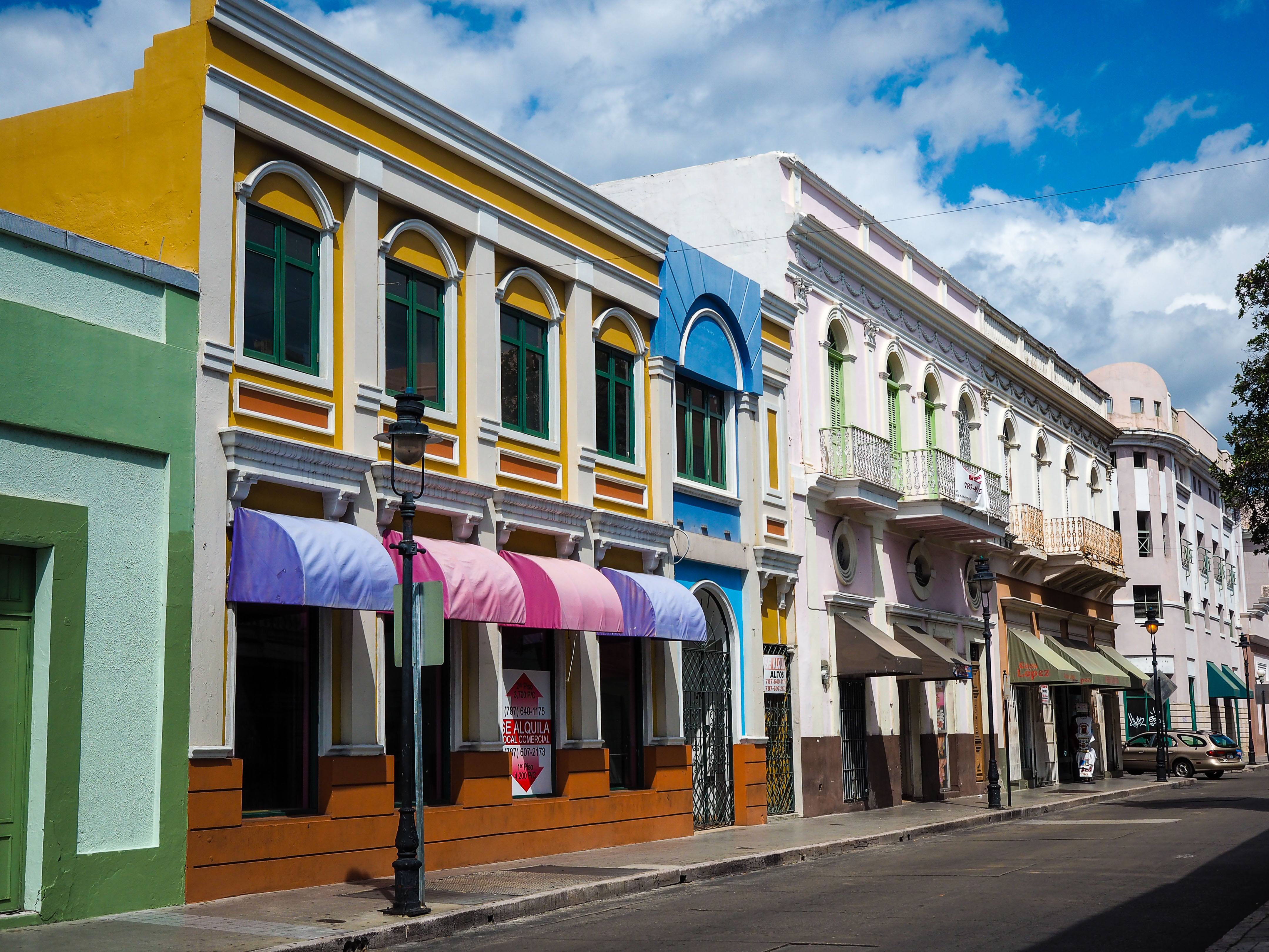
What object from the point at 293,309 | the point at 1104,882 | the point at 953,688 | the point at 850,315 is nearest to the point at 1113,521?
the point at 953,688

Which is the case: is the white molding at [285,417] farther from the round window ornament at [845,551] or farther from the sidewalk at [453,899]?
the round window ornament at [845,551]

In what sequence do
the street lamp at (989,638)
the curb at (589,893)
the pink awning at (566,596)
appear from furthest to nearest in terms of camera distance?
1. the street lamp at (989,638)
2. the pink awning at (566,596)
3. the curb at (589,893)

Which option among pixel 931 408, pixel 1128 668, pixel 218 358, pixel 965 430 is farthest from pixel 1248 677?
pixel 218 358

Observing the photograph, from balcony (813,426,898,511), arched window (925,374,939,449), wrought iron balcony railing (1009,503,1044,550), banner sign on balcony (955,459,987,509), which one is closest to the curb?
balcony (813,426,898,511)

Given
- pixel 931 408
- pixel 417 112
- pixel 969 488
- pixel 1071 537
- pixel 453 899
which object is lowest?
pixel 453 899

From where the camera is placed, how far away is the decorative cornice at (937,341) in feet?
88.9

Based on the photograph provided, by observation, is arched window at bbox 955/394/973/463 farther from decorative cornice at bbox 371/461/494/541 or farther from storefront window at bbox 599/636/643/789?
decorative cornice at bbox 371/461/494/541

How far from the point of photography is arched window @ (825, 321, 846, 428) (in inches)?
1078

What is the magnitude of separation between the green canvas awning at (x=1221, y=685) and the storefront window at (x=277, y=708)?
49.5 meters

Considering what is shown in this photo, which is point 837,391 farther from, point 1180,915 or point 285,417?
point 1180,915

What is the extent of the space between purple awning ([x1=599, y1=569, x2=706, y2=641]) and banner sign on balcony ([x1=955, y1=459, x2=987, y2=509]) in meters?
10.6

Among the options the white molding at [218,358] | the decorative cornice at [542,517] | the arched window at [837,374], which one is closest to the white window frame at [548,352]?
the decorative cornice at [542,517]

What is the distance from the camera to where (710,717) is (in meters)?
22.0

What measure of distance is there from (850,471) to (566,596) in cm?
1016
